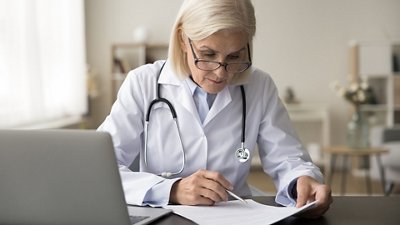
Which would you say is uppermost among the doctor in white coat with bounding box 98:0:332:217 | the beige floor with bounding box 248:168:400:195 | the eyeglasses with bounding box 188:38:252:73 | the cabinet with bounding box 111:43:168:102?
the eyeglasses with bounding box 188:38:252:73

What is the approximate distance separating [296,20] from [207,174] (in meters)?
5.67

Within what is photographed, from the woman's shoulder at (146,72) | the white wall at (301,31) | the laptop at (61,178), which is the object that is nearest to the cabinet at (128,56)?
the white wall at (301,31)

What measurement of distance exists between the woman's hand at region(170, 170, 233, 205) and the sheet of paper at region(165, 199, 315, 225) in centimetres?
2

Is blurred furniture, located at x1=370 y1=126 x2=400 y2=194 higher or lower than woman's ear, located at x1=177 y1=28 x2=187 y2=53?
lower

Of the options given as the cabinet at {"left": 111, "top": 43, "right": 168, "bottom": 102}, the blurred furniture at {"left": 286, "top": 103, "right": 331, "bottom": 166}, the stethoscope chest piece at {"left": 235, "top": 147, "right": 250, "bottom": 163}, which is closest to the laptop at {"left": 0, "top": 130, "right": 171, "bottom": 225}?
the stethoscope chest piece at {"left": 235, "top": 147, "right": 250, "bottom": 163}

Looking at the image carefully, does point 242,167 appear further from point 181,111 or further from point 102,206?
point 102,206

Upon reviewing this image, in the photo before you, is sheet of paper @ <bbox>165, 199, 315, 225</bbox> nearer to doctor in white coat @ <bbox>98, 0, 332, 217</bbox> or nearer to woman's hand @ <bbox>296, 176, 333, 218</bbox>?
woman's hand @ <bbox>296, 176, 333, 218</bbox>

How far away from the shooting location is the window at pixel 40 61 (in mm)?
4281

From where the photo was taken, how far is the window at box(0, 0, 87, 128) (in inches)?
169

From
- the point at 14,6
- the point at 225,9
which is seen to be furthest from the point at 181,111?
the point at 14,6

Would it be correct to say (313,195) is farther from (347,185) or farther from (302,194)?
(347,185)

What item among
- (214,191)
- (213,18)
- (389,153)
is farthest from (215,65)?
(389,153)

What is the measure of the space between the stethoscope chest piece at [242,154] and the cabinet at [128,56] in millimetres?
5125

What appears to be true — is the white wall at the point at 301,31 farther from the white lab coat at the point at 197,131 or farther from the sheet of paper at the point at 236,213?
the sheet of paper at the point at 236,213
